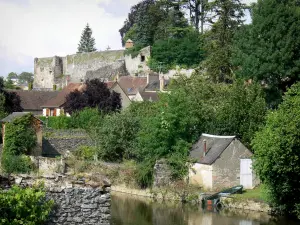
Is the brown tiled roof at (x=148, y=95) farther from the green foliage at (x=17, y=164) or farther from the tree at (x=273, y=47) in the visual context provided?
the green foliage at (x=17, y=164)

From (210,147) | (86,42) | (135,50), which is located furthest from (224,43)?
(86,42)

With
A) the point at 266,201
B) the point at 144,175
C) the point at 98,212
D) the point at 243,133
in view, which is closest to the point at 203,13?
the point at 243,133

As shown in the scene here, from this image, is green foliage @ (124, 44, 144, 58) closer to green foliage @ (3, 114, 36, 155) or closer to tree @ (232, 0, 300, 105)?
tree @ (232, 0, 300, 105)

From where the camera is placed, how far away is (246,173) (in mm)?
33875

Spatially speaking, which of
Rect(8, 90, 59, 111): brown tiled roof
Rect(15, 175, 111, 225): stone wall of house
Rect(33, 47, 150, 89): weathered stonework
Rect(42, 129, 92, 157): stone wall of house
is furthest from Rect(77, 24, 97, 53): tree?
Rect(15, 175, 111, 225): stone wall of house

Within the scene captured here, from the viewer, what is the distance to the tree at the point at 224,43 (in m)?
51.4

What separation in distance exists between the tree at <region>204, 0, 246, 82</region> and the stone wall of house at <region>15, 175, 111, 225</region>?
36899mm

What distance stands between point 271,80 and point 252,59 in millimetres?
2158

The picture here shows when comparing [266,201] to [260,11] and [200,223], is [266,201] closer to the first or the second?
[200,223]

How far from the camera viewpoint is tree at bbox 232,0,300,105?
4216 cm

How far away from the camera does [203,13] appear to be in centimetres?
7212

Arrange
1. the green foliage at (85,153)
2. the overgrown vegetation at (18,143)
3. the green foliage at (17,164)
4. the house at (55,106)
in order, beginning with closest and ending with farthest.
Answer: the green foliage at (17,164)
the overgrown vegetation at (18,143)
the green foliage at (85,153)
the house at (55,106)

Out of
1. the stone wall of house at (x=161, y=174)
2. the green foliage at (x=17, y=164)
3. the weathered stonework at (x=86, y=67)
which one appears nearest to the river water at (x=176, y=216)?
the stone wall of house at (x=161, y=174)

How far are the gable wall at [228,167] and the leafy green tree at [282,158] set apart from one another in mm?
5726
